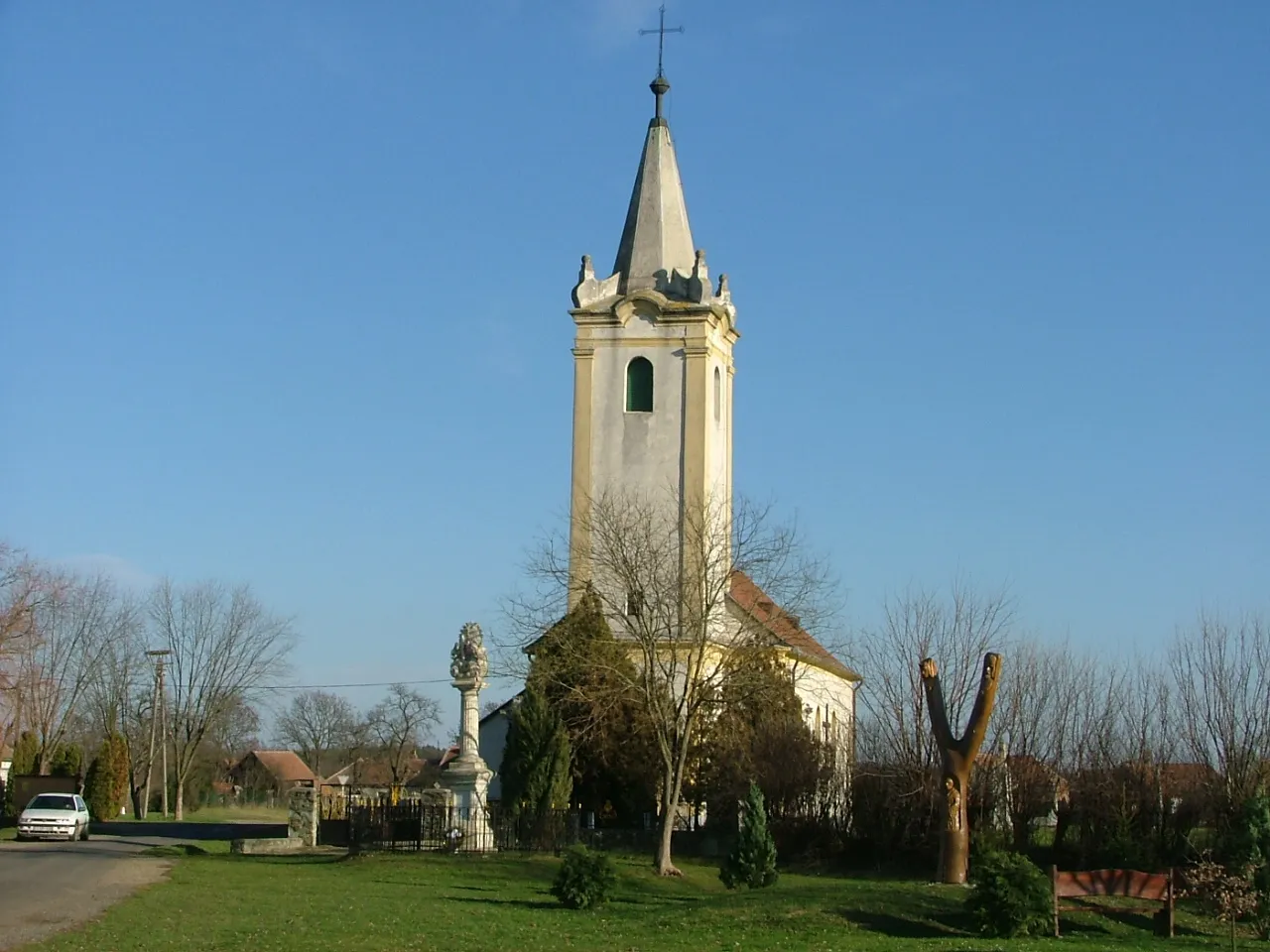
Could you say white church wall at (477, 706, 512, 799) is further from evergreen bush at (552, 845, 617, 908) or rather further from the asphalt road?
evergreen bush at (552, 845, 617, 908)

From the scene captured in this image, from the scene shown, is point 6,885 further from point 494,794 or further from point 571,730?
point 494,794

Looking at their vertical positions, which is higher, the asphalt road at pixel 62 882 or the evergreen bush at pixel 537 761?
the evergreen bush at pixel 537 761

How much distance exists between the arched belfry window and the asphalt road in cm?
1791

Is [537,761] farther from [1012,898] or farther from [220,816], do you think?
[220,816]

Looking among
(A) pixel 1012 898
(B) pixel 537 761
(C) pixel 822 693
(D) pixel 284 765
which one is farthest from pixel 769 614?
(D) pixel 284 765

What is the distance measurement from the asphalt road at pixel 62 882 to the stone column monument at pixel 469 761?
622 cm

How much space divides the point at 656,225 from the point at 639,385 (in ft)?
16.6

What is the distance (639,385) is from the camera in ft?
153

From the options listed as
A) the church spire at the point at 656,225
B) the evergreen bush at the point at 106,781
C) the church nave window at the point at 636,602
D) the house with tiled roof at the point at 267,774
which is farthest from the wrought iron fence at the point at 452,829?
the house with tiled roof at the point at 267,774

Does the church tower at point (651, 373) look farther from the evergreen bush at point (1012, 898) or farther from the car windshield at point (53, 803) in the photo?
the evergreen bush at point (1012, 898)

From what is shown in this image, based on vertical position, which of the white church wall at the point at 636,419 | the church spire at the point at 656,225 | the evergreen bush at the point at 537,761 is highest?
the church spire at the point at 656,225

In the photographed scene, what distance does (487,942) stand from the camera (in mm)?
18297

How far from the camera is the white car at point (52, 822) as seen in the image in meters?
38.6

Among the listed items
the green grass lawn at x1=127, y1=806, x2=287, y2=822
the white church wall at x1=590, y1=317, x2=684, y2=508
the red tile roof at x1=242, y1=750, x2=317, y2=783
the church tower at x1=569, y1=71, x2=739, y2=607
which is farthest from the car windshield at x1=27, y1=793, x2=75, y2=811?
the red tile roof at x1=242, y1=750, x2=317, y2=783
